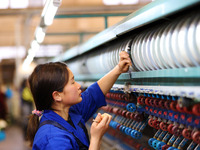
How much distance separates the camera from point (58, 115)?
2.06 meters

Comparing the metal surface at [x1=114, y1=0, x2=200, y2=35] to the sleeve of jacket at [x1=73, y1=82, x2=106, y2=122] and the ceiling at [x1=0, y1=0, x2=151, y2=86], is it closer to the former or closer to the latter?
the sleeve of jacket at [x1=73, y1=82, x2=106, y2=122]

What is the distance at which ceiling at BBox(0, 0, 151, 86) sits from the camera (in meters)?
6.40

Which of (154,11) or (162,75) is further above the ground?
(154,11)

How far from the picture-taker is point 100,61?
333cm

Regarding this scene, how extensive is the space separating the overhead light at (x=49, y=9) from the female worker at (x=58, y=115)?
37.2 inches

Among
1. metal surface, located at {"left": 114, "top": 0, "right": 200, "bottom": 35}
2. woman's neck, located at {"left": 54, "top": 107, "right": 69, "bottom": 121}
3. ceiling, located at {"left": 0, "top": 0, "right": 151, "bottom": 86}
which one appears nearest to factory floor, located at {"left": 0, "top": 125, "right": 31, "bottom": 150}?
ceiling, located at {"left": 0, "top": 0, "right": 151, "bottom": 86}

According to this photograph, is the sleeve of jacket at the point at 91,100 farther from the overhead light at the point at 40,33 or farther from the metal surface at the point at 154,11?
the overhead light at the point at 40,33

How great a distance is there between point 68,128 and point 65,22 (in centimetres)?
1107

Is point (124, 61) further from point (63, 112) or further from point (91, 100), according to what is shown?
point (63, 112)

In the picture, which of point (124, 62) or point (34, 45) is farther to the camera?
point (34, 45)

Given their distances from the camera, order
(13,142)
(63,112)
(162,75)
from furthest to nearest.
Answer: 1. (13,142)
2. (63,112)
3. (162,75)

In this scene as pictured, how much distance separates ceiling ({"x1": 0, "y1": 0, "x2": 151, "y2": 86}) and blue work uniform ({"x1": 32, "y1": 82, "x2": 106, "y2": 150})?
2.63 metres

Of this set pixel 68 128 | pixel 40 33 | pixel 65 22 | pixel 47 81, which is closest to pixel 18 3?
pixel 65 22

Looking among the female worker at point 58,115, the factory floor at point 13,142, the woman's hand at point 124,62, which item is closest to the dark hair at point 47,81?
the female worker at point 58,115
